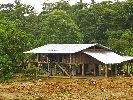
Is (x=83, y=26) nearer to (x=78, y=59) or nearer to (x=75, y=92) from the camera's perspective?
(x=78, y=59)

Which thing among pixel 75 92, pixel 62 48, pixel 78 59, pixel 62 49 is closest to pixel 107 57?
pixel 78 59

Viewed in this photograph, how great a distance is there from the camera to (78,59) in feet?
165

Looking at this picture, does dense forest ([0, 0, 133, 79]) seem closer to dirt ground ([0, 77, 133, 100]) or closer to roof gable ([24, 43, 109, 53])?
roof gable ([24, 43, 109, 53])

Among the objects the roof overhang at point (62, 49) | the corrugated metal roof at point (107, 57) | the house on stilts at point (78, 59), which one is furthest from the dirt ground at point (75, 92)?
the roof overhang at point (62, 49)

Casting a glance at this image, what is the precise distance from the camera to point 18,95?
30.9 meters

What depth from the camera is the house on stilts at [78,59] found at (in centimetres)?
4994

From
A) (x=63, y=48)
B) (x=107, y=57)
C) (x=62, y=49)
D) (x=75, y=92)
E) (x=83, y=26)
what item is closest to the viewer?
(x=75, y=92)

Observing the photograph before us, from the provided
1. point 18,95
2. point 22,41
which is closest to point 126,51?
point 22,41

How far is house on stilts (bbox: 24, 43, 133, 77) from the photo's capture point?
4994 centimetres

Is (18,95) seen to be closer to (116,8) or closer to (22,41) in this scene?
(22,41)

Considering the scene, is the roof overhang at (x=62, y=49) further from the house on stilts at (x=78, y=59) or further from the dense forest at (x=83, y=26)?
the dense forest at (x=83, y=26)

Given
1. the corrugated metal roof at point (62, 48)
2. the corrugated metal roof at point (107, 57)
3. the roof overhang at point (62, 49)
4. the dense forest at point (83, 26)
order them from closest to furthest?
the corrugated metal roof at point (107, 57) → the roof overhang at point (62, 49) → the corrugated metal roof at point (62, 48) → the dense forest at point (83, 26)

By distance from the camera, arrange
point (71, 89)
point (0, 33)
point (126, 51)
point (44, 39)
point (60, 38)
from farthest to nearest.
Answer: point (60, 38)
point (44, 39)
point (126, 51)
point (0, 33)
point (71, 89)

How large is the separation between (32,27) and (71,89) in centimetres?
4960
